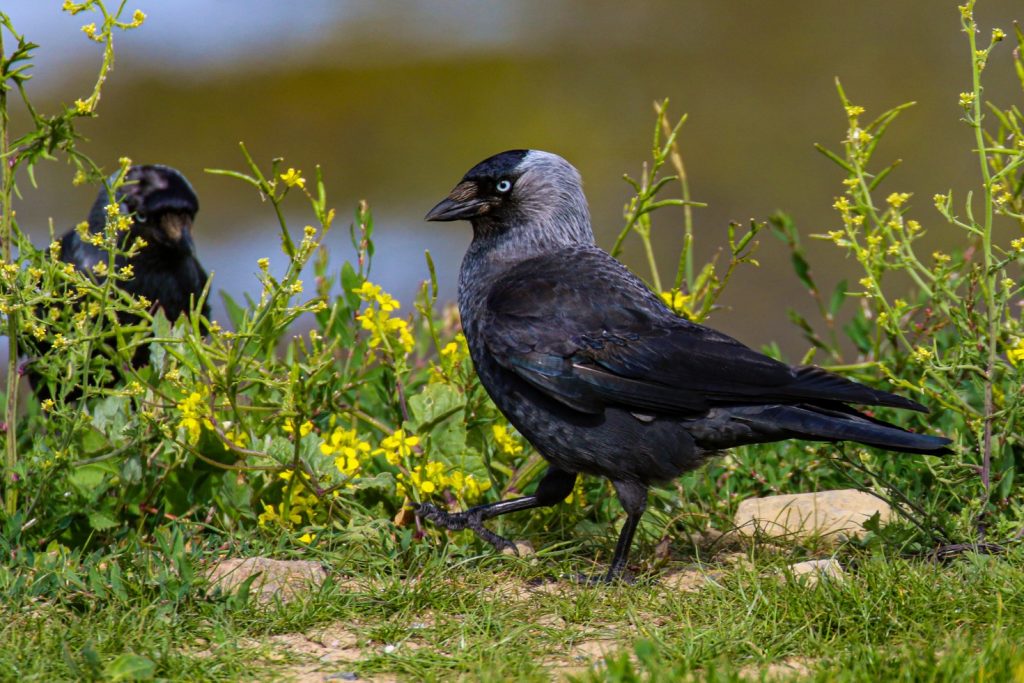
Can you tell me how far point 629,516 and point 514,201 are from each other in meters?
1.27

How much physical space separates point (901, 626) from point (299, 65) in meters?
13.2

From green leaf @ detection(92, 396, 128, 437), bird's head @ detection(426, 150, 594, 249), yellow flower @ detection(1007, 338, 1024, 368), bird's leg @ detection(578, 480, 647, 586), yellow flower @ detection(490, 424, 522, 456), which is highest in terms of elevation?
bird's head @ detection(426, 150, 594, 249)

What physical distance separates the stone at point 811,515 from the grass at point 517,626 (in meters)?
0.39

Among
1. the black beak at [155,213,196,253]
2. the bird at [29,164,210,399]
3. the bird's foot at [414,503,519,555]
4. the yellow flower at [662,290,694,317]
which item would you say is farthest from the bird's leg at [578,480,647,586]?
the black beak at [155,213,196,253]

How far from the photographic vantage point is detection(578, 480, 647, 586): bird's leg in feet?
12.8

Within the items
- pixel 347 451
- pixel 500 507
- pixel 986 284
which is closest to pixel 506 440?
pixel 500 507

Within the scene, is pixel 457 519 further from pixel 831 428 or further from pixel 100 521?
pixel 831 428

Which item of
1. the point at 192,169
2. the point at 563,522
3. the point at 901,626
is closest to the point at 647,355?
the point at 563,522

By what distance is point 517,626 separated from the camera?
3416 millimetres

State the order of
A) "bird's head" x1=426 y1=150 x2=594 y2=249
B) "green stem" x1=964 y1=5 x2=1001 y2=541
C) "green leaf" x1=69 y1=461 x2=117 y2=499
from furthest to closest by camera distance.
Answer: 1. "bird's head" x1=426 y1=150 x2=594 y2=249
2. "green leaf" x1=69 y1=461 x2=117 y2=499
3. "green stem" x1=964 y1=5 x2=1001 y2=541

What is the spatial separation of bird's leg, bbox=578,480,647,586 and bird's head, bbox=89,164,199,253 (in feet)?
9.74

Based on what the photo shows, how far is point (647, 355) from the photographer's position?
3.88 meters

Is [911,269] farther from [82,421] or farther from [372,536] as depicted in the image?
[82,421]

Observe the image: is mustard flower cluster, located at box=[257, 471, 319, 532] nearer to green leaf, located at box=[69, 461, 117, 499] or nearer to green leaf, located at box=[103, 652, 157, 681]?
green leaf, located at box=[69, 461, 117, 499]
